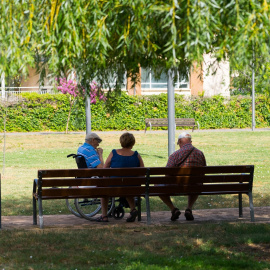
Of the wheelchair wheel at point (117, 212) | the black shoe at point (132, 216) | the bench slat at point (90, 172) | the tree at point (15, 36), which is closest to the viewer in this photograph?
the tree at point (15, 36)

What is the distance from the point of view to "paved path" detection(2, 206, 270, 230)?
8672 mm

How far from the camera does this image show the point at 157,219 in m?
9.30

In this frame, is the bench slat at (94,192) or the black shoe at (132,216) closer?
the bench slat at (94,192)

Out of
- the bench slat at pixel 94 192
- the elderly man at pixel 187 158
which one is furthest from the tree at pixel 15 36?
the elderly man at pixel 187 158

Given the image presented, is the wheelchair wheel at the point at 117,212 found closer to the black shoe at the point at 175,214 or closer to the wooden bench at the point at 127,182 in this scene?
the wooden bench at the point at 127,182

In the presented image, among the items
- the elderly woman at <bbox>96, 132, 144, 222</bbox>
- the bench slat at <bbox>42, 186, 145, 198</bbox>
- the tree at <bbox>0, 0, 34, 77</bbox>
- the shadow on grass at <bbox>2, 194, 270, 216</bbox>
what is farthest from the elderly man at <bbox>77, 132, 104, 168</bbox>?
the tree at <bbox>0, 0, 34, 77</bbox>

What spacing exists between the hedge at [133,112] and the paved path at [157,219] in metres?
25.4

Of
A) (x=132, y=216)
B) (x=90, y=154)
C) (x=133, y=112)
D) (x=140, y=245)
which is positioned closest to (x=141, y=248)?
(x=140, y=245)

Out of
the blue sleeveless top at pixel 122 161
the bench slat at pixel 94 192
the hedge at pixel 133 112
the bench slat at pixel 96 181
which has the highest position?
the hedge at pixel 133 112

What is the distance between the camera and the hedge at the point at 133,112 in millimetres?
36719

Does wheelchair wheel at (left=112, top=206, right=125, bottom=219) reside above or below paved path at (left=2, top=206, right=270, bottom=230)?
above

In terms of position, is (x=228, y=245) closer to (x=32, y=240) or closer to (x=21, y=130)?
(x=32, y=240)

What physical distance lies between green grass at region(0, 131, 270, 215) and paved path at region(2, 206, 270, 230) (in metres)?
0.80

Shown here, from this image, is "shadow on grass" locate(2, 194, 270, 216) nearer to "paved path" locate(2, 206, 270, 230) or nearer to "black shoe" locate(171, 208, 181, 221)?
"paved path" locate(2, 206, 270, 230)
